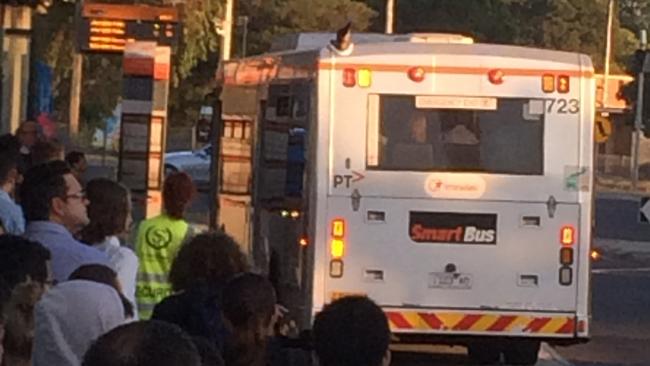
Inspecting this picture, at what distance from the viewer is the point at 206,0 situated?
40938 millimetres

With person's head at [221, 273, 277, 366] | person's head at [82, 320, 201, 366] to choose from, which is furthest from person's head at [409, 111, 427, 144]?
person's head at [82, 320, 201, 366]

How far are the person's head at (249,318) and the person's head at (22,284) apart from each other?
0.65 m

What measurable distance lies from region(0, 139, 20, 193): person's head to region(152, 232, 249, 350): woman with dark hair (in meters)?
3.52

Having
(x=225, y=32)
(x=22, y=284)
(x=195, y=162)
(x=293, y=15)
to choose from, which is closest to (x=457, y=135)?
(x=22, y=284)

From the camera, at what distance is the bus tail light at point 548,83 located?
609 inches

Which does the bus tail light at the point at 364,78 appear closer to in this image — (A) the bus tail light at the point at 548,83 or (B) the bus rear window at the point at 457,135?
(B) the bus rear window at the point at 457,135

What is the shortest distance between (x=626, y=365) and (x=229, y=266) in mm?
10983

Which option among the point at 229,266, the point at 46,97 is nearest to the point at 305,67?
the point at 229,266

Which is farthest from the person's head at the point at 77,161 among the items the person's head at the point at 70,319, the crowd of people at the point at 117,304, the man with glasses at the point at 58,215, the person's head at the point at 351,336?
the person's head at the point at 351,336

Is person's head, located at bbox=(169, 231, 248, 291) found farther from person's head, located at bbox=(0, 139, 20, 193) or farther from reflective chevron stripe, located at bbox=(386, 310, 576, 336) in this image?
reflective chevron stripe, located at bbox=(386, 310, 576, 336)

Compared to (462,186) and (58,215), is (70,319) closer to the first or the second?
(58,215)

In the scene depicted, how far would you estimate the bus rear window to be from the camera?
15453 mm

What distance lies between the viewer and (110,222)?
808 centimetres

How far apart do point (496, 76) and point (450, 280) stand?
182cm
